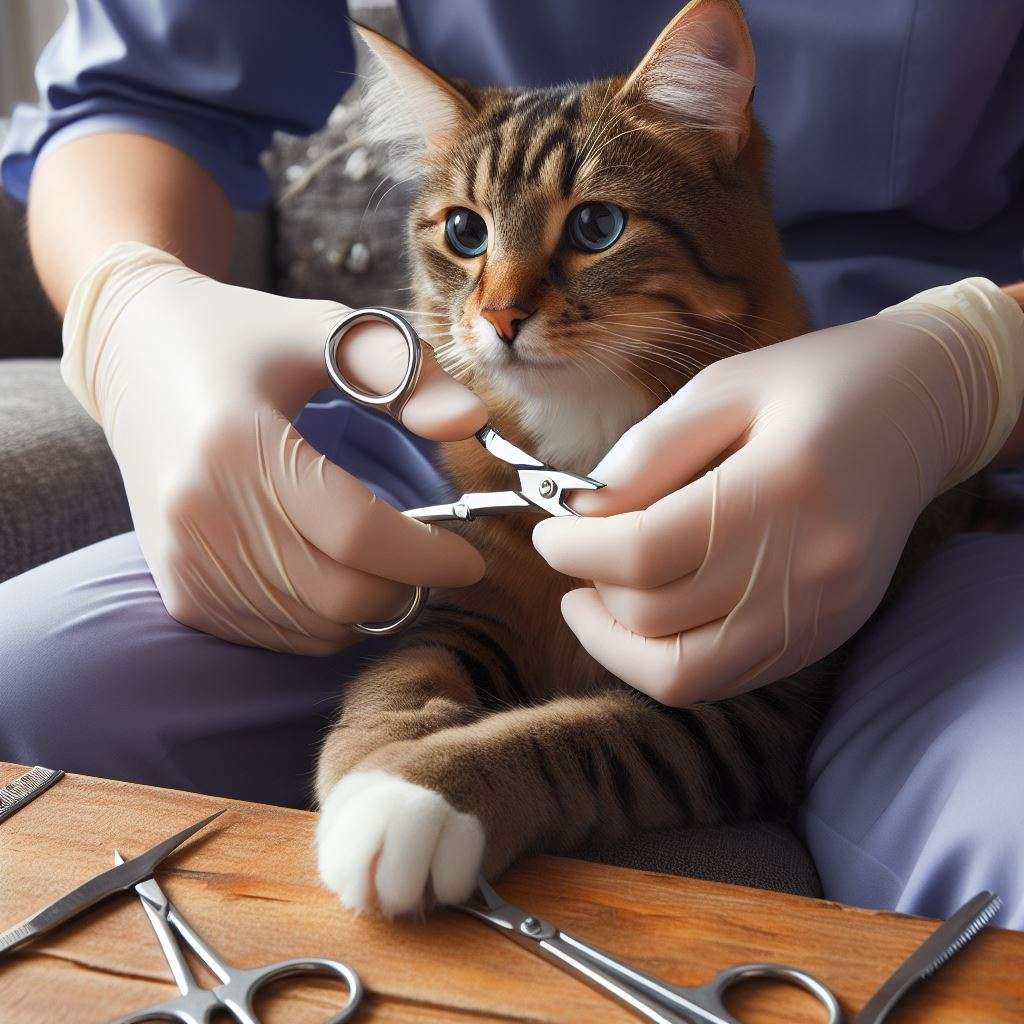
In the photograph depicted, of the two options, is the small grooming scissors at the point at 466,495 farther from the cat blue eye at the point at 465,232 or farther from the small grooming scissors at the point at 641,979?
the small grooming scissors at the point at 641,979

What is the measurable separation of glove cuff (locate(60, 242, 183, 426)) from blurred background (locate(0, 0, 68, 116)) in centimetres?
217

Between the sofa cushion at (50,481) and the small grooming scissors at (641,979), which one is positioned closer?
the small grooming scissors at (641,979)

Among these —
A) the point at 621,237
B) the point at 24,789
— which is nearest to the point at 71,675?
the point at 24,789

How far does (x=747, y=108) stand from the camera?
836 millimetres

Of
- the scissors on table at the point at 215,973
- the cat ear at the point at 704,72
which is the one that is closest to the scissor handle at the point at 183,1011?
the scissors on table at the point at 215,973

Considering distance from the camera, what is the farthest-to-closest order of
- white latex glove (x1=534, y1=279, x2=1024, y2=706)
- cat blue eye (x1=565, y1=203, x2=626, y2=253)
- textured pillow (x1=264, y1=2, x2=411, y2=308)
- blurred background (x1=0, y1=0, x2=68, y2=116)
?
blurred background (x1=0, y1=0, x2=68, y2=116)
textured pillow (x1=264, y1=2, x2=411, y2=308)
cat blue eye (x1=565, y1=203, x2=626, y2=253)
white latex glove (x1=534, y1=279, x2=1024, y2=706)

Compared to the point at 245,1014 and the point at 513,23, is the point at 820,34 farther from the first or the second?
the point at 245,1014

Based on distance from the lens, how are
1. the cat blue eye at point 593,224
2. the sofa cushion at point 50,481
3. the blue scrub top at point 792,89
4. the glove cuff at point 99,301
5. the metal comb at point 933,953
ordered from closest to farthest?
the metal comb at point 933,953 < the cat blue eye at point 593,224 < the glove cuff at point 99,301 < the blue scrub top at point 792,89 < the sofa cushion at point 50,481

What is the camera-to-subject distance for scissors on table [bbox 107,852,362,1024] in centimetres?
45

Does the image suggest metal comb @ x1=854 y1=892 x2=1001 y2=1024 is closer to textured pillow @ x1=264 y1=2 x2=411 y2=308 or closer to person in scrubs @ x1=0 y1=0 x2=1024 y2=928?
person in scrubs @ x1=0 y1=0 x2=1024 y2=928

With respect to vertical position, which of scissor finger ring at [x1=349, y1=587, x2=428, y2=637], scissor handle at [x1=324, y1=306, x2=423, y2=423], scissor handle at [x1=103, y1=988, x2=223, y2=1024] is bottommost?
scissor finger ring at [x1=349, y1=587, x2=428, y2=637]

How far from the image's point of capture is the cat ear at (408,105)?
2.98 ft

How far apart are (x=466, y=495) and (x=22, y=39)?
8.87ft

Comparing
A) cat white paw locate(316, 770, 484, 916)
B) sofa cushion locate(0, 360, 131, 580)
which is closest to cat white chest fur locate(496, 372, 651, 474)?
cat white paw locate(316, 770, 484, 916)
